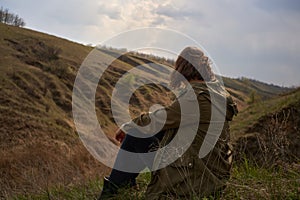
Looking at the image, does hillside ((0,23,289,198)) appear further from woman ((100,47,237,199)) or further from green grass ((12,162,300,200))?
woman ((100,47,237,199))

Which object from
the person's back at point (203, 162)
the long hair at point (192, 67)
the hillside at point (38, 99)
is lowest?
the hillside at point (38, 99)

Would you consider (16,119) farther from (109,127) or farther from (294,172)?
(294,172)

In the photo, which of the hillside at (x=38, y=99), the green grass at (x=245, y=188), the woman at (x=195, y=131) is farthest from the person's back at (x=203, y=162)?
the hillside at (x=38, y=99)

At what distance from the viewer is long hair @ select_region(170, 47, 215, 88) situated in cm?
333

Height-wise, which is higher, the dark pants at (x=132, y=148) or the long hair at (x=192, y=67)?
the long hair at (x=192, y=67)

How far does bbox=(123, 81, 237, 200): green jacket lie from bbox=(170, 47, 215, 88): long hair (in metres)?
0.10

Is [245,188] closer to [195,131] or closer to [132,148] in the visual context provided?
[195,131]

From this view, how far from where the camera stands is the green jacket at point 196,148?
10.2 feet

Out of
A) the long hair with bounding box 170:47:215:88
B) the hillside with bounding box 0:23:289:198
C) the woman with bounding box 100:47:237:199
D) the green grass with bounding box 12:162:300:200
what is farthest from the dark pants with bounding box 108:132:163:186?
the hillside with bounding box 0:23:289:198

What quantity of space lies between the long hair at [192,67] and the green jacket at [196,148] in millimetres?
101

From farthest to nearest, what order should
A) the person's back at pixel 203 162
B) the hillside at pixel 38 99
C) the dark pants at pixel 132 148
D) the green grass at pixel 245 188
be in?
1. the hillside at pixel 38 99
2. the dark pants at pixel 132 148
3. the person's back at pixel 203 162
4. the green grass at pixel 245 188

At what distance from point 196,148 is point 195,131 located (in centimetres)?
14

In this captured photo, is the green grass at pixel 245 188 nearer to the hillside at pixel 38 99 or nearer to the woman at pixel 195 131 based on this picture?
the woman at pixel 195 131

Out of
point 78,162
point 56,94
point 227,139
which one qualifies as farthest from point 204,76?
point 56,94
